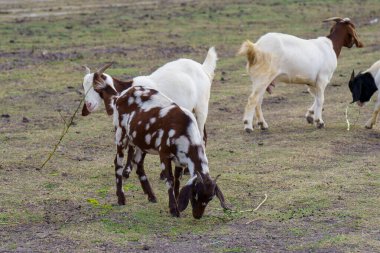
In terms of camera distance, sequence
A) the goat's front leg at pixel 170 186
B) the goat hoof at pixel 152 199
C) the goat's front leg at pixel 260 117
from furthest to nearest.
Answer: the goat's front leg at pixel 260 117, the goat hoof at pixel 152 199, the goat's front leg at pixel 170 186

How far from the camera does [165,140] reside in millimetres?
8602

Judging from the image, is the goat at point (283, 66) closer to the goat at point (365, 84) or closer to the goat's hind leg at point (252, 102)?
the goat's hind leg at point (252, 102)

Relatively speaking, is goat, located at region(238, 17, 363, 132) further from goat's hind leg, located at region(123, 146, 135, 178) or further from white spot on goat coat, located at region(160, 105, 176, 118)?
white spot on goat coat, located at region(160, 105, 176, 118)

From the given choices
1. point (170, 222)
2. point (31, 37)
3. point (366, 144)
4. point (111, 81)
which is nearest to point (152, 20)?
point (31, 37)

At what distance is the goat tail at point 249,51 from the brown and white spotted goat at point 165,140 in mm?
3972

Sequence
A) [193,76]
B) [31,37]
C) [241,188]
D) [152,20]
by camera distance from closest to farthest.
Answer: [241,188], [193,76], [31,37], [152,20]

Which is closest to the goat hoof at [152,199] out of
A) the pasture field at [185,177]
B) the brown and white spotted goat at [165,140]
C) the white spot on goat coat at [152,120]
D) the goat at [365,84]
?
the brown and white spotted goat at [165,140]

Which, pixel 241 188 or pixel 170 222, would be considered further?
pixel 241 188

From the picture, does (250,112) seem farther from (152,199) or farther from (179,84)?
(152,199)

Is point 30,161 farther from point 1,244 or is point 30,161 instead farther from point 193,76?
point 1,244

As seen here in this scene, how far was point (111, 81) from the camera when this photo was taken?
1024 centimetres

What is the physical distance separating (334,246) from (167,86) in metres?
3.33

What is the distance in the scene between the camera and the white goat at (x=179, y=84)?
33.9 feet

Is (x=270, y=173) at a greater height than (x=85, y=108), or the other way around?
(x=85, y=108)
